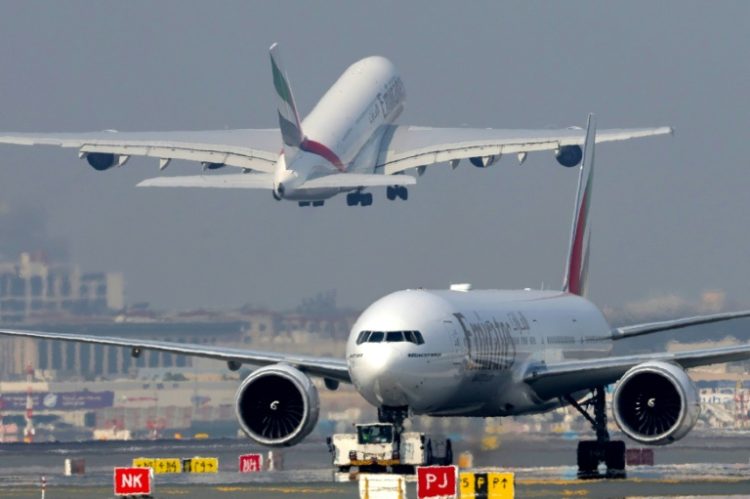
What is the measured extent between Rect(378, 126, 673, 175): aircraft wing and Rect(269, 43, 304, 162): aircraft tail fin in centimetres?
519

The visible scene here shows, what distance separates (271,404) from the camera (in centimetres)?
4144

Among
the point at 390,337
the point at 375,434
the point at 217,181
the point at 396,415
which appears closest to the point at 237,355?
the point at 396,415

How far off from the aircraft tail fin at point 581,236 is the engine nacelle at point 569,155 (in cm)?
2553

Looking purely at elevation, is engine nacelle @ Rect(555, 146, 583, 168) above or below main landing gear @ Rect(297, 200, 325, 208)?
above

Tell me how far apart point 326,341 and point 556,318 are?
11.8 metres

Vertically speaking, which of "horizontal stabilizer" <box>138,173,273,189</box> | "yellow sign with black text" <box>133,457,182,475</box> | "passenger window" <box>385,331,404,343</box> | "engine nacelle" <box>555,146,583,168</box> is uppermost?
"engine nacelle" <box>555,146,583,168</box>

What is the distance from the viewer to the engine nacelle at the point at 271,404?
41156 millimetres

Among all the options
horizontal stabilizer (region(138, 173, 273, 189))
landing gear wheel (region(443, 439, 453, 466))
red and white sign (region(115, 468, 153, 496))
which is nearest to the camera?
red and white sign (region(115, 468, 153, 496))

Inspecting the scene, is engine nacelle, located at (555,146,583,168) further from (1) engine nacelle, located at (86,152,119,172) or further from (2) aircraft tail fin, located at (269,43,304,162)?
(1) engine nacelle, located at (86,152,119,172)

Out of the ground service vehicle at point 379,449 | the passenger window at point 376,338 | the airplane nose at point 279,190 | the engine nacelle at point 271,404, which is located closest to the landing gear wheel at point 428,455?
the ground service vehicle at point 379,449

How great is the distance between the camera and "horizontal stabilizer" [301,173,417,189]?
2847 inches

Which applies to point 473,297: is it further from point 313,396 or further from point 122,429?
point 122,429

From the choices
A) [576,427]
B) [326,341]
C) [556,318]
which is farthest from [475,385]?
[576,427]

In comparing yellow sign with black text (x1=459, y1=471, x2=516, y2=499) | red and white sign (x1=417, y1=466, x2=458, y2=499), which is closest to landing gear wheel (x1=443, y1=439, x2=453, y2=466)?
yellow sign with black text (x1=459, y1=471, x2=516, y2=499)
